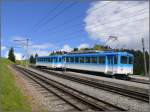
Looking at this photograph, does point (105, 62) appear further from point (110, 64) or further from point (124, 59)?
point (124, 59)

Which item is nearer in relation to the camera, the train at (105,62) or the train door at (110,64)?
the train at (105,62)

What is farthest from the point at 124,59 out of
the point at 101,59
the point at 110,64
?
the point at 101,59

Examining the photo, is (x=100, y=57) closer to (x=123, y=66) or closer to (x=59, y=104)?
(x=123, y=66)

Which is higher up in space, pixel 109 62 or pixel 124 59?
pixel 124 59

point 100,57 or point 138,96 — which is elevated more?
point 100,57

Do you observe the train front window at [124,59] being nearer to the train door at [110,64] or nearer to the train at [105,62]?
the train at [105,62]

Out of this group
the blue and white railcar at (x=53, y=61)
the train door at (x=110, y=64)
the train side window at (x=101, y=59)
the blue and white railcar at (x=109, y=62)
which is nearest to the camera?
the blue and white railcar at (x=109, y=62)

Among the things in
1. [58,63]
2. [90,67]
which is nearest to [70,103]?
[90,67]

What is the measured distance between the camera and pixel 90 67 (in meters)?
37.1

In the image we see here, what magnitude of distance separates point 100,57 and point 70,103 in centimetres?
2031

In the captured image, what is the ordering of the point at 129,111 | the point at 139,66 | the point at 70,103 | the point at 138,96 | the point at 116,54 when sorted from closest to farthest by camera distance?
the point at 129,111
the point at 70,103
the point at 138,96
the point at 116,54
the point at 139,66

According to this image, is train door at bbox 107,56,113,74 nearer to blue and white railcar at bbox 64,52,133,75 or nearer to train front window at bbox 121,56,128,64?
blue and white railcar at bbox 64,52,133,75

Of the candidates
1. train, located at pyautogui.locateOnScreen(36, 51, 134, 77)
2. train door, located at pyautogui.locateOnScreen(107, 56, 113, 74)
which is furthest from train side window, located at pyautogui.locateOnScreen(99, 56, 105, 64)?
train door, located at pyautogui.locateOnScreen(107, 56, 113, 74)

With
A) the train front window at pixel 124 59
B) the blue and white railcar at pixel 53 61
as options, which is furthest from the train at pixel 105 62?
the blue and white railcar at pixel 53 61
